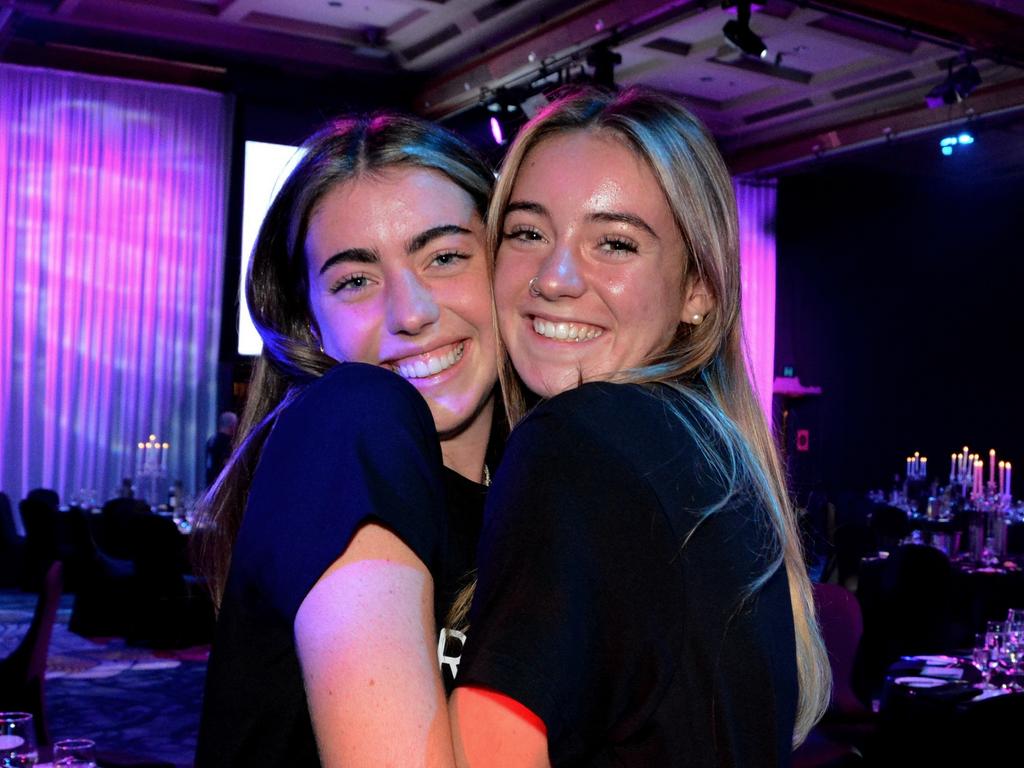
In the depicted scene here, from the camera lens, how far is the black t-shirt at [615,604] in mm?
1110

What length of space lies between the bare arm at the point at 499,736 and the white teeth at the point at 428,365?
29.4 inches

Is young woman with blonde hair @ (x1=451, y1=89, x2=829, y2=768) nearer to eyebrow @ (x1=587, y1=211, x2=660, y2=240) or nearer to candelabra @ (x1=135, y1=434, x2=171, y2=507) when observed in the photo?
eyebrow @ (x1=587, y1=211, x2=660, y2=240)

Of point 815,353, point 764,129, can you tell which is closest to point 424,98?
point 764,129

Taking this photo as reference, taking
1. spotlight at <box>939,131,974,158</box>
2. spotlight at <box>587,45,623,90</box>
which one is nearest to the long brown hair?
spotlight at <box>587,45,623,90</box>

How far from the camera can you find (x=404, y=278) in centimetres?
174

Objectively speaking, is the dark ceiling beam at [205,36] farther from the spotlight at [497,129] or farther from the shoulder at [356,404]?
the shoulder at [356,404]

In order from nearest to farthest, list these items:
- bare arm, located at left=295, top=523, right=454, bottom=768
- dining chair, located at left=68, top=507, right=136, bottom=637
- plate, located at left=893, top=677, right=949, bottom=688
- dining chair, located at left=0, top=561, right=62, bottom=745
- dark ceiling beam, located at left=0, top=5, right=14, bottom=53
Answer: bare arm, located at left=295, top=523, right=454, bottom=768 → plate, located at left=893, top=677, right=949, bottom=688 → dining chair, located at left=0, top=561, right=62, bottom=745 → dark ceiling beam, located at left=0, top=5, right=14, bottom=53 → dining chair, located at left=68, top=507, right=136, bottom=637

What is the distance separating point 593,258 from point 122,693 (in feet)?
18.7

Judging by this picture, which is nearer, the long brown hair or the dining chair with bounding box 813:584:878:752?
the long brown hair

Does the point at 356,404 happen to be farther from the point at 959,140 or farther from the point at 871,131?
the point at 871,131

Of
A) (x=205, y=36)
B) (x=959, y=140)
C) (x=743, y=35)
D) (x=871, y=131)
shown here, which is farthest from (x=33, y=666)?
(x=871, y=131)

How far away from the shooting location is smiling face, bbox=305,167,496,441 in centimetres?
173

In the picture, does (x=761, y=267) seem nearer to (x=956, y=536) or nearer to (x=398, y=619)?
(x=956, y=536)

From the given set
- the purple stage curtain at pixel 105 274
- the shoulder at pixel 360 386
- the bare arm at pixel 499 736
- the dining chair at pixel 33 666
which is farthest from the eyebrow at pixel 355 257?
the purple stage curtain at pixel 105 274
